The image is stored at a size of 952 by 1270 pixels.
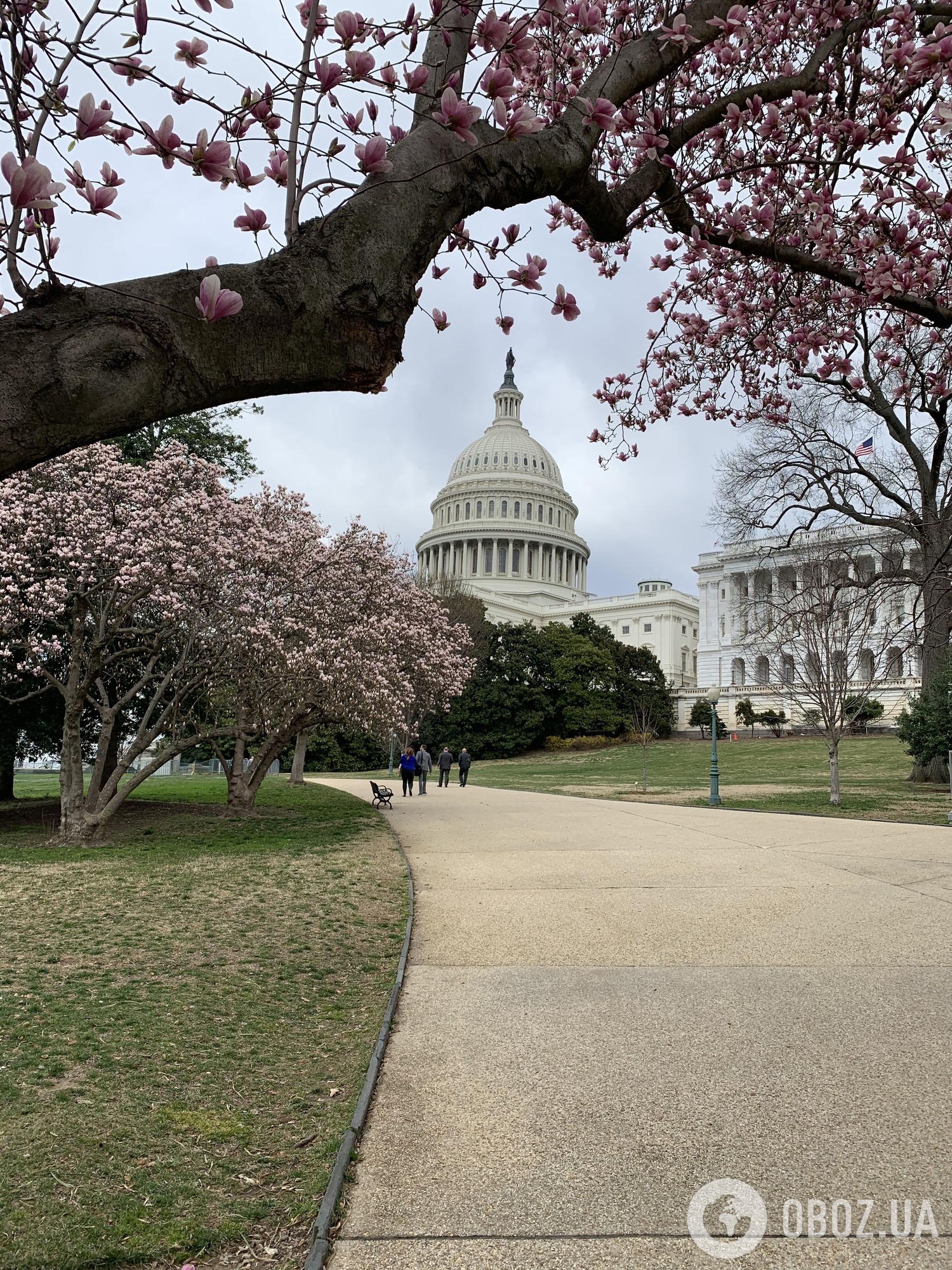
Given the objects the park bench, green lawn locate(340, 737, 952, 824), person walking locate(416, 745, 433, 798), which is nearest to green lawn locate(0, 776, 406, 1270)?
the park bench

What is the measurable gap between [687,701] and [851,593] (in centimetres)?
4766

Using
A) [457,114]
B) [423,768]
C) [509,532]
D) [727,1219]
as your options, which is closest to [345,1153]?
[727,1219]

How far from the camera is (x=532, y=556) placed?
112 metres

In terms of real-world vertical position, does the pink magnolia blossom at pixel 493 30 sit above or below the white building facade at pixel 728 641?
below

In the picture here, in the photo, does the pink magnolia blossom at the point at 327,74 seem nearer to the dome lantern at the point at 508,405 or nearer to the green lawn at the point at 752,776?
the green lawn at the point at 752,776

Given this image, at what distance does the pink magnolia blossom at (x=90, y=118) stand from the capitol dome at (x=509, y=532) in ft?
336

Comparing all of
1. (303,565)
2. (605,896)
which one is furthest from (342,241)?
(303,565)

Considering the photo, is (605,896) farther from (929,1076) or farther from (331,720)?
(331,720)

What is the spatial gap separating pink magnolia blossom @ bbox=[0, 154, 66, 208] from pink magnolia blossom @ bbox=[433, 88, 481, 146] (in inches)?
53.1

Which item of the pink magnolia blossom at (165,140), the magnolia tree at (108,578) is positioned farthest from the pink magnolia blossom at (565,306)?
the magnolia tree at (108,578)

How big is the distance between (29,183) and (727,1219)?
4.05 m

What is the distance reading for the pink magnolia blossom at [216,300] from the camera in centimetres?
251

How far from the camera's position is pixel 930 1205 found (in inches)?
132

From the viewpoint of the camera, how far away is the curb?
→ 3.06 metres
